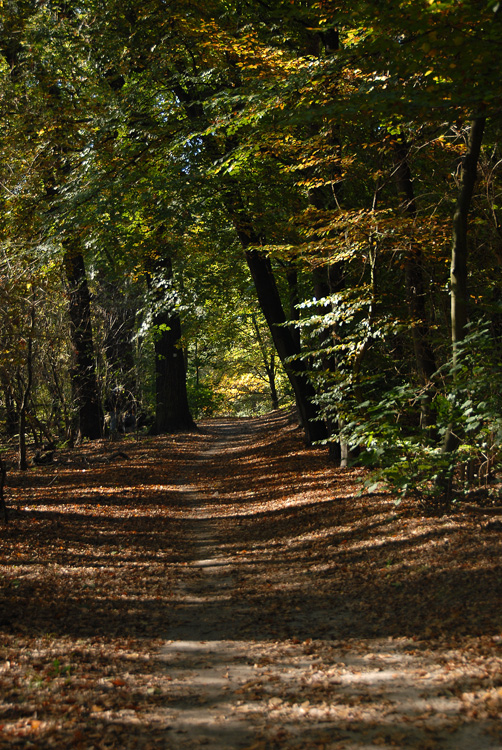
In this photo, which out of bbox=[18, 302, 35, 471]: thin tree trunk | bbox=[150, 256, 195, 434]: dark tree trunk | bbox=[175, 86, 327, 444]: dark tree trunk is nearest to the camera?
bbox=[18, 302, 35, 471]: thin tree trunk

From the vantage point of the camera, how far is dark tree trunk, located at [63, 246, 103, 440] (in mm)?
15383

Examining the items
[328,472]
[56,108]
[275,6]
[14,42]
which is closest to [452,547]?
[328,472]

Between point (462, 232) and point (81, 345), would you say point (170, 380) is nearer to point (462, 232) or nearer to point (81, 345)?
point (81, 345)

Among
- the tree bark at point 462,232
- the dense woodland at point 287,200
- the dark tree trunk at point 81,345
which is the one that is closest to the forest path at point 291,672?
the dense woodland at point 287,200

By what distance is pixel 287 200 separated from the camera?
41.3 ft

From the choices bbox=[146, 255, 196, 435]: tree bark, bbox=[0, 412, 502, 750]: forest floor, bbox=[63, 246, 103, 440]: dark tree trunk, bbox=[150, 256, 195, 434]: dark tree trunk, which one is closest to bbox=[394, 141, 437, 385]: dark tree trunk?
bbox=[0, 412, 502, 750]: forest floor

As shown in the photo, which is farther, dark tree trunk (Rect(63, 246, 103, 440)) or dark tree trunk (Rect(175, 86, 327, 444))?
dark tree trunk (Rect(63, 246, 103, 440))

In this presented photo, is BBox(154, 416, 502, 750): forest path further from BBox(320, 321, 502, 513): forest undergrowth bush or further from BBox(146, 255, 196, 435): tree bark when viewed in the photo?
BBox(146, 255, 196, 435): tree bark

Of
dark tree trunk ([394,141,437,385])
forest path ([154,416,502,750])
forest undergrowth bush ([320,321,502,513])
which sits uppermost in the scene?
dark tree trunk ([394,141,437,385])

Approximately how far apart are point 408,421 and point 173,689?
8.44 m

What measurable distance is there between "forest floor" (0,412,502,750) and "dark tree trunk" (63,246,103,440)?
20.5 feet

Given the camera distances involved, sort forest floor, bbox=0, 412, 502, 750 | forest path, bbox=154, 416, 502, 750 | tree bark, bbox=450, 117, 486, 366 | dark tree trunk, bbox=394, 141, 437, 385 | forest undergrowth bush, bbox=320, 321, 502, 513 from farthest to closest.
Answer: dark tree trunk, bbox=394, 141, 437, 385 < tree bark, bbox=450, 117, 486, 366 < forest undergrowth bush, bbox=320, 321, 502, 513 < forest floor, bbox=0, 412, 502, 750 < forest path, bbox=154, 416, 502, 750

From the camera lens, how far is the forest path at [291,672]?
10.9 ft

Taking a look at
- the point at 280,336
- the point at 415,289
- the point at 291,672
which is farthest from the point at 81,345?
the point at 291,672
